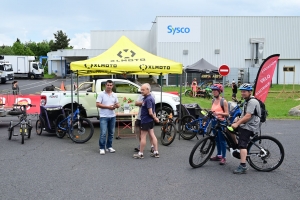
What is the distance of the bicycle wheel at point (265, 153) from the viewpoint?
6.45 meters

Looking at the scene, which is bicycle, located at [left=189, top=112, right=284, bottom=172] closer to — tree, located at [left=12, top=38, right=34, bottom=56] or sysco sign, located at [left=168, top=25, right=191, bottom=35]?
sysco sign, located at [left=168, top=25, right=191, bottom=35]

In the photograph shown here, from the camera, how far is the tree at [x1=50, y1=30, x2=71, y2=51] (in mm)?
97188

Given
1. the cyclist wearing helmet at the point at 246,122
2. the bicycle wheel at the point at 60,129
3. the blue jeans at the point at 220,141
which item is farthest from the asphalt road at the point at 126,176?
the bicycle wheel at the point at 60,129

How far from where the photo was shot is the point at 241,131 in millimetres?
6289

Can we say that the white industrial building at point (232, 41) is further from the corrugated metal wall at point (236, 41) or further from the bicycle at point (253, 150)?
the bicycle at point (253, 150)

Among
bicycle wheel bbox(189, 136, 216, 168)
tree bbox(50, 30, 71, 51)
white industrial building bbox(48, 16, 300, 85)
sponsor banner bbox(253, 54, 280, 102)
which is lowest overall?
bicycle wheel bbox(189, 136, 216, 168)

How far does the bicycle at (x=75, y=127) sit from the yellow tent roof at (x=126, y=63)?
1.26m

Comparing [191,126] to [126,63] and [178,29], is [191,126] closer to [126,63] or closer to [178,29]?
[126,63]

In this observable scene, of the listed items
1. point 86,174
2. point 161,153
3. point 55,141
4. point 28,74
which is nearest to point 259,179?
point 161,153

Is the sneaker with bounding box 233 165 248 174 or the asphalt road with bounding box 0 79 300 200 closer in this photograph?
the asphalt road with bounding box 0 79 300 200

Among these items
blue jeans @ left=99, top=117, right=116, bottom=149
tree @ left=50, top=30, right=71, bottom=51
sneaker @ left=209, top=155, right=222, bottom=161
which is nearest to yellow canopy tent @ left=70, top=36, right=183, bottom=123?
blue jeans @ left=99, top=117, right=116, bottom=149

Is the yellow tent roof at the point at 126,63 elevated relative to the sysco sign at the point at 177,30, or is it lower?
lower

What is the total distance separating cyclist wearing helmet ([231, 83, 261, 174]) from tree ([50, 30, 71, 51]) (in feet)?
313

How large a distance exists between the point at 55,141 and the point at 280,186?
6169 millimetres
